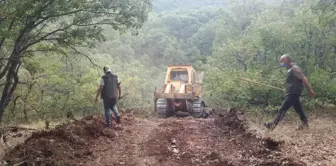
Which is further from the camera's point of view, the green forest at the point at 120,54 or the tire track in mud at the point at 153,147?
the green forest at the point at 120,54

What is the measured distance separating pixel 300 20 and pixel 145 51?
53032 mm

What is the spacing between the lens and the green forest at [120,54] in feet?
34.7

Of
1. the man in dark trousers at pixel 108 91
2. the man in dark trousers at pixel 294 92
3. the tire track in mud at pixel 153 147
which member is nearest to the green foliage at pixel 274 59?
the man in dark trousers at pixel 294 92

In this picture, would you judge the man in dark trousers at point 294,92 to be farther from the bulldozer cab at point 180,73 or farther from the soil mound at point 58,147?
the bulldozer cab at point 180,73

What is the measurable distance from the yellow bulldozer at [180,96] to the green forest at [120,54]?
1488 mm

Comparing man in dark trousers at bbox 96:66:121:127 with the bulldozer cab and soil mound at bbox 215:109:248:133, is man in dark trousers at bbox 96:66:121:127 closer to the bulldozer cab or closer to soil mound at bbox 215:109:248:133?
soil mound at bbox 215:109:248:133

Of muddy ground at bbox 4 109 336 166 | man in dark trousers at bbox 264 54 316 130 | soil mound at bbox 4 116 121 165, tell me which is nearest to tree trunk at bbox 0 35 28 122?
muddy ground at bbox 4 109 336 166

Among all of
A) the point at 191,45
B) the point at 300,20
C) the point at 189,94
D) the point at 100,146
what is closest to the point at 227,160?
the point at 100,146

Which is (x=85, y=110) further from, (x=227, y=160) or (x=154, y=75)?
(x=154, y=75)

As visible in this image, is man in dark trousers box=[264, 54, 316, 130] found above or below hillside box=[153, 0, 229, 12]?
below

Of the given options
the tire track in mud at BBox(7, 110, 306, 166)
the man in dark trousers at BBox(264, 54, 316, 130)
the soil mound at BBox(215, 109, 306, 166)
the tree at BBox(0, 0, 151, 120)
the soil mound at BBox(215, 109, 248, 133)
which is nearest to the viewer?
the soil mound at BBox(215, 109, 306, 166)

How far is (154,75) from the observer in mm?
61094

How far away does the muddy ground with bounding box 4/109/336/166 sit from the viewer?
6.18 m

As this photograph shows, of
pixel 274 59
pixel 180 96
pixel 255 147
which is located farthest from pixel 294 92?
pixel 274 59
